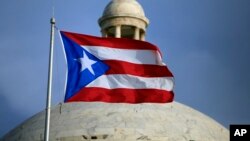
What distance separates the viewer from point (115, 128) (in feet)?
98.7

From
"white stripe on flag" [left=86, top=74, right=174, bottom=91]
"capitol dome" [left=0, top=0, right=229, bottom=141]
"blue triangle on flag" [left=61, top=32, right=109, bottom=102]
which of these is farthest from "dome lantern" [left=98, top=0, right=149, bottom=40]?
"blue triangle on flag" [left=61, top=32, right=109, bottom=102]

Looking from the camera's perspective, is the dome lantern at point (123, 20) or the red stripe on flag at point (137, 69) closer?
the red stripe on flag at point (137, 69)

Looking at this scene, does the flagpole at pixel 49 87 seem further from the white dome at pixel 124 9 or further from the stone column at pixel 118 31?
the white dome at pixel 124 9

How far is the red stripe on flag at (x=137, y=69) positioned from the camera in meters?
21.1

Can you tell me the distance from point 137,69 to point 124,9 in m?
17.0

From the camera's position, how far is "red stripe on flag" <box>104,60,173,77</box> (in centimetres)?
2111

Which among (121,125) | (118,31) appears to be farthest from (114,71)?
(118,31)

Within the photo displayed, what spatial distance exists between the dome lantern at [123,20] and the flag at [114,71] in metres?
15.7

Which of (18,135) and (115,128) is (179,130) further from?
(18,135)

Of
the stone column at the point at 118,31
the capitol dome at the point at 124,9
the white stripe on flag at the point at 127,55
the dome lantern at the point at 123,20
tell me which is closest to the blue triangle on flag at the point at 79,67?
the white stripe on flag at the point at 127,55

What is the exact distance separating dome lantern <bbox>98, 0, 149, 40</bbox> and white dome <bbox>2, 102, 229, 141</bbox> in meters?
5.86

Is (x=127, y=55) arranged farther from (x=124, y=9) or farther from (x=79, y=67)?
(x=124, y=9)

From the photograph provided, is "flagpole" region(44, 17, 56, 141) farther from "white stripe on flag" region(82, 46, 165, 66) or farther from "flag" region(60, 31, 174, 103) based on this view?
"white stripe on flag" region(82, 46, 165, 66)

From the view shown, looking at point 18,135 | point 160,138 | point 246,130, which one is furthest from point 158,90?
point 18,135
